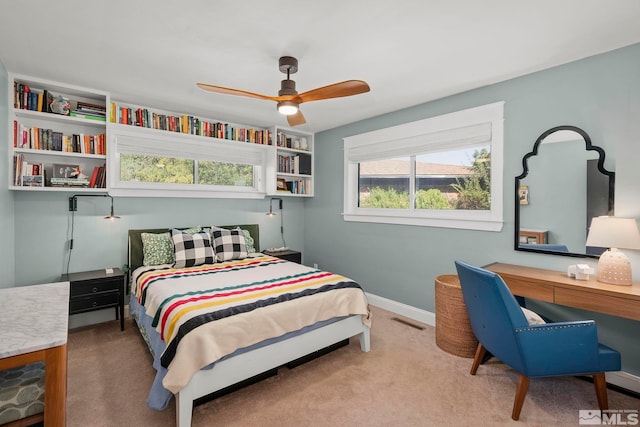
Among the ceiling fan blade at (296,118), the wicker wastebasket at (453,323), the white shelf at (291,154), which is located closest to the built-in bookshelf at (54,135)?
the ceiling fan blade at (296,118)

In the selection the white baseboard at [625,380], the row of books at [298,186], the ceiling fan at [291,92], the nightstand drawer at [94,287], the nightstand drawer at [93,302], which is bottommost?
the white baseboard at [625,380]

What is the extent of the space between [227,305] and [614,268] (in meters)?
2.65

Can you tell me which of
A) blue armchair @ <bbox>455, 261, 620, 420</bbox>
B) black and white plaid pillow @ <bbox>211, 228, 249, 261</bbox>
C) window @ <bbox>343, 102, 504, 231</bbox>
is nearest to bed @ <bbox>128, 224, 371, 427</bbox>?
black and white plaid pillow @ <bbox>211, 228, 249, 261</bbox>

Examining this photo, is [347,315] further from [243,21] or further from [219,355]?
[243,21]

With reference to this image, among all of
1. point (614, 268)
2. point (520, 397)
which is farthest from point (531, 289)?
point (520, 397)

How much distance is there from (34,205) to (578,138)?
16.1 ft

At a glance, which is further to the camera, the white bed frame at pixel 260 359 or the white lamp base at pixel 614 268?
the white lamp base at pixel 614 268

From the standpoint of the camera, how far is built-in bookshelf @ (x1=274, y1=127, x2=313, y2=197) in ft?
15.0

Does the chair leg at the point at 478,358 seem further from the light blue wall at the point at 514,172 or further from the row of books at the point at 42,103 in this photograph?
the row of books at the point at 42,103

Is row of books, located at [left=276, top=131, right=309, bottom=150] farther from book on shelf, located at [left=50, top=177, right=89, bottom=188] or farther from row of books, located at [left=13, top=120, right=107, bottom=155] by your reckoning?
book on shelf, located at [left=50, top=177, right=89, bottom=188]

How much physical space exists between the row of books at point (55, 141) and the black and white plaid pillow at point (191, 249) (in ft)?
3.79

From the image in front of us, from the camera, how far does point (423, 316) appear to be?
3465 mm

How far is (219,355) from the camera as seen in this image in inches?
74.4

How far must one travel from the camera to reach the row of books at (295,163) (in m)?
4.59
